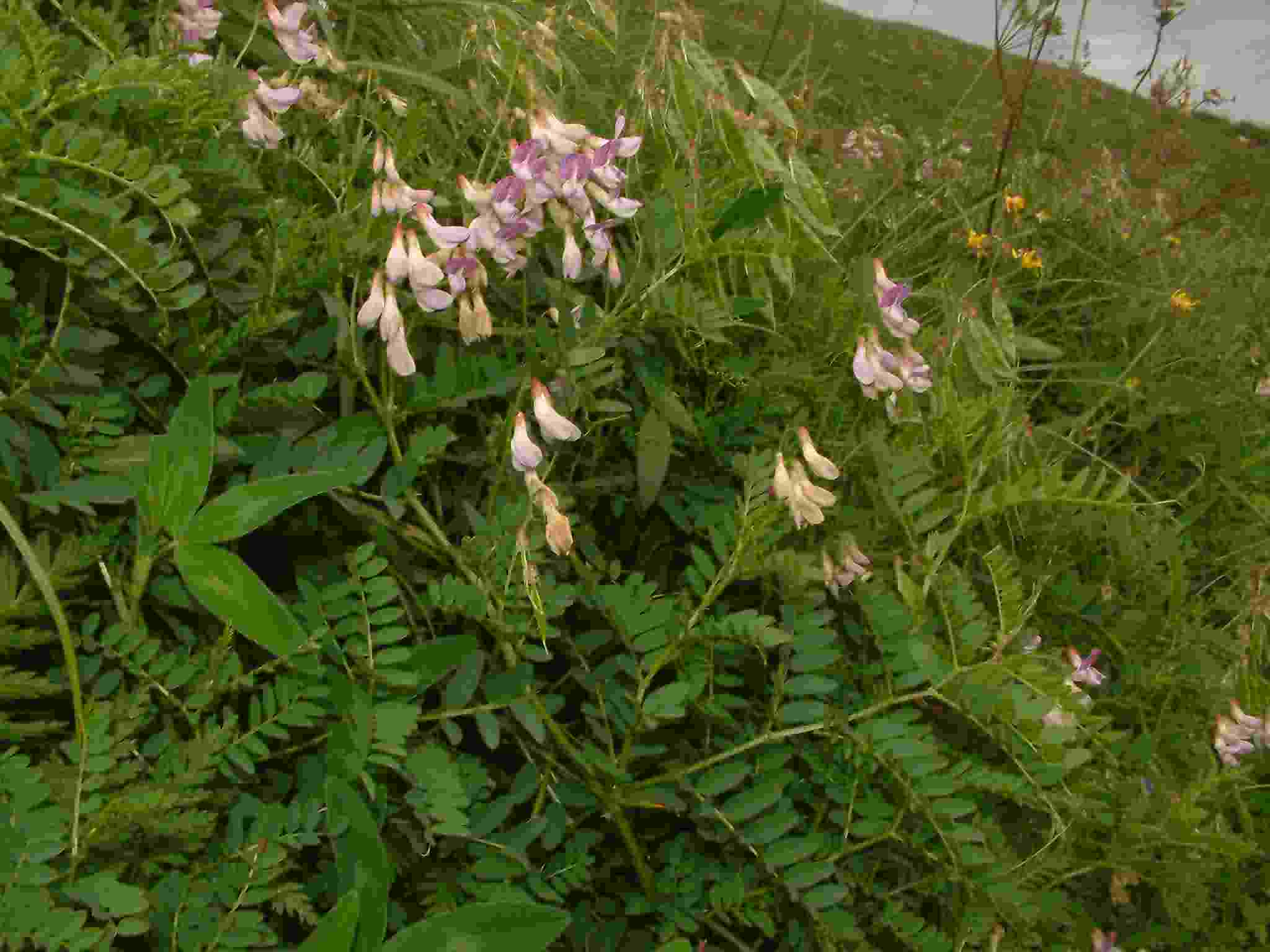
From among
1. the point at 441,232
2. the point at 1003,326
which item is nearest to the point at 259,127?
the point at 441,232

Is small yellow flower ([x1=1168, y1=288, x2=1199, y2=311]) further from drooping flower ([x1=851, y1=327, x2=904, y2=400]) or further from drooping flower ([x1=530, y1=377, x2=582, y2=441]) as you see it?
drooping flower ([x1=530, y1=377, x2=582, y2=441])

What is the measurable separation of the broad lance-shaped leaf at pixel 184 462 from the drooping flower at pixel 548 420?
276mm

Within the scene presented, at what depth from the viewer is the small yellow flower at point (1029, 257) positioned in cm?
190

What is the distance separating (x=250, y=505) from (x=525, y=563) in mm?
208

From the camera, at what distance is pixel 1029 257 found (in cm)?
191

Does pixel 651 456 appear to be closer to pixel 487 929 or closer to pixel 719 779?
pixel 719 779

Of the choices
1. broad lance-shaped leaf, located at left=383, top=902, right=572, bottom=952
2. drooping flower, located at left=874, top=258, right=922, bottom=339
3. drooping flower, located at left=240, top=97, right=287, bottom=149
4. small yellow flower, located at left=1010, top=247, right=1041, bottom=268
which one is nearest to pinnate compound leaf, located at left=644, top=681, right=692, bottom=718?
broad lance-shaped leaf, located at left=383, top=902, right=572, bottom=952

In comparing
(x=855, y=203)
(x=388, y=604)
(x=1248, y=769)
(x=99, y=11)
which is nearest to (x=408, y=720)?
(x=388, y=604)

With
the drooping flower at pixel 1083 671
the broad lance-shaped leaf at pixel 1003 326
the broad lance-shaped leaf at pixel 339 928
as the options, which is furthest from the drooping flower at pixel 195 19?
the drooping flower at pixel 1083 671

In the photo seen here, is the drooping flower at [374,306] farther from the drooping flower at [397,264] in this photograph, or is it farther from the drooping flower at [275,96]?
the drooping flower at [275,96]

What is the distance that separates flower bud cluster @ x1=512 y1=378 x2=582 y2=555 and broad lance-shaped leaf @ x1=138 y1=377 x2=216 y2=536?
0.24m

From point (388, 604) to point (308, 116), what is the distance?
0.66 metres

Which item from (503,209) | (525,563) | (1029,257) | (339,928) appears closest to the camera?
(339,928)

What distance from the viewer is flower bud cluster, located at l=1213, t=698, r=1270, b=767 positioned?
1184 millimetres
